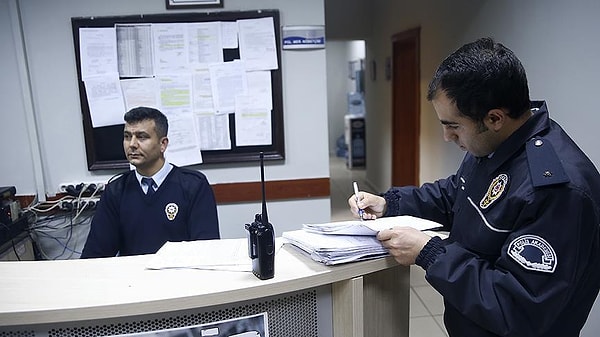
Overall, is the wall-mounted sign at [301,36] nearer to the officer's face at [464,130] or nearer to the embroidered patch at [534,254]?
the officer's face at [464,130]

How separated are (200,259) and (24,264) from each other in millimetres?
464

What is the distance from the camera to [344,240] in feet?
3.56

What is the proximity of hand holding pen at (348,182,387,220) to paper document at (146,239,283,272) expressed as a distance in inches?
9.9

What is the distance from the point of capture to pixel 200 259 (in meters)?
1.09

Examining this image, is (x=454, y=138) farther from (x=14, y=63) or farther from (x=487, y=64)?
(x=14, y=63)

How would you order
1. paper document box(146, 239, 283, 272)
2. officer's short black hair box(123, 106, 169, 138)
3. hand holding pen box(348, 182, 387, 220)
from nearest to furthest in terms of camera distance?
paper document box(146, 239, 283, 272) < hand holding pen box(348, 182, 387, 220) < officer's short black hair box(123, 106, 169, 138)

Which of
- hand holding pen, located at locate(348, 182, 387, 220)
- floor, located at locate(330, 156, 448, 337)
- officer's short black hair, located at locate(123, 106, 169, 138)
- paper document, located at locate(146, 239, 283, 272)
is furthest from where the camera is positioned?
floor, located at locate(330, 156, 448, 337)

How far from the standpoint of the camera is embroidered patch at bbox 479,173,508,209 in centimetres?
98

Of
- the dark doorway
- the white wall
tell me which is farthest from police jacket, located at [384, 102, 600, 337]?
the dark doorway

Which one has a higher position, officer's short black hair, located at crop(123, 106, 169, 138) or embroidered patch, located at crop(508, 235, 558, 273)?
officer's short black hair, located at crop(123, 106, 169, 138)

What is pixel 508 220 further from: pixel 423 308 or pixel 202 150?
pixel 423 308

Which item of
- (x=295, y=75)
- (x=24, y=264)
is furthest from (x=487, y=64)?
(x=295, y=75)

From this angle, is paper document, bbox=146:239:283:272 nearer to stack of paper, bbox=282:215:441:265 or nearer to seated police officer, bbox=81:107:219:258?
stack of paper, bbox=282:215:441:265

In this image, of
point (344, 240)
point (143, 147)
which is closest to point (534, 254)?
point (344, 240)
